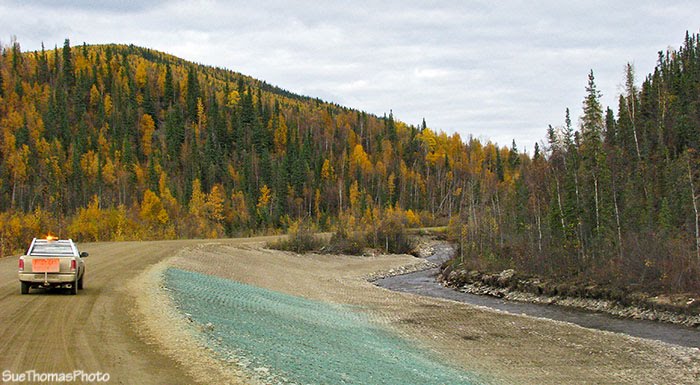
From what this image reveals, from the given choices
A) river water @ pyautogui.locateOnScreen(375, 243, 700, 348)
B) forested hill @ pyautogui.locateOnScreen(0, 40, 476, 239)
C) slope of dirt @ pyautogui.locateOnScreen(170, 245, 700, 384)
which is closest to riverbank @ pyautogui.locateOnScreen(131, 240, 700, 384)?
slope of dirt @ pyautogui.locateOnScreen(170, 245, 700, 384)

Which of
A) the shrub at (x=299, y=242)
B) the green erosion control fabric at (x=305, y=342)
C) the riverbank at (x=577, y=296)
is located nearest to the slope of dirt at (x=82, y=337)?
the green erosion control fabric at (x=305, y=342)

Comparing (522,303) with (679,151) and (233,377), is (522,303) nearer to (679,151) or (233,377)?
(233,377)

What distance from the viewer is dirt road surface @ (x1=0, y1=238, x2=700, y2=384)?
11.6 meters

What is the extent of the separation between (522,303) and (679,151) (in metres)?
53.6

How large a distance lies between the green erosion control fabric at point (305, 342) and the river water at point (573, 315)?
37.5 feet

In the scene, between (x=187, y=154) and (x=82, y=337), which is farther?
(x=187, y=154)

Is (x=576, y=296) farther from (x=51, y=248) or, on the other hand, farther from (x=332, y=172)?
(x=332, y=172)

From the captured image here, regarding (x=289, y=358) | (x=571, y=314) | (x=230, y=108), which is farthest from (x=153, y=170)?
(x=289, y=358)

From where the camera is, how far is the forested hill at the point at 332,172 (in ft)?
151

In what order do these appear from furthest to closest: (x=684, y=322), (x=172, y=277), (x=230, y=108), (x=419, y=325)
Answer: (x=230, y=108) < (x=172, y=277) < (x=684, y=322) < (x=419, y=325)

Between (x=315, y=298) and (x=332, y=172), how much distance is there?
104 metres

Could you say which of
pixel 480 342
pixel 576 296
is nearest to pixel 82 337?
pixel 480 342

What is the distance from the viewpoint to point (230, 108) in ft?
525

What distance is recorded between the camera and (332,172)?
136000 millimetres
